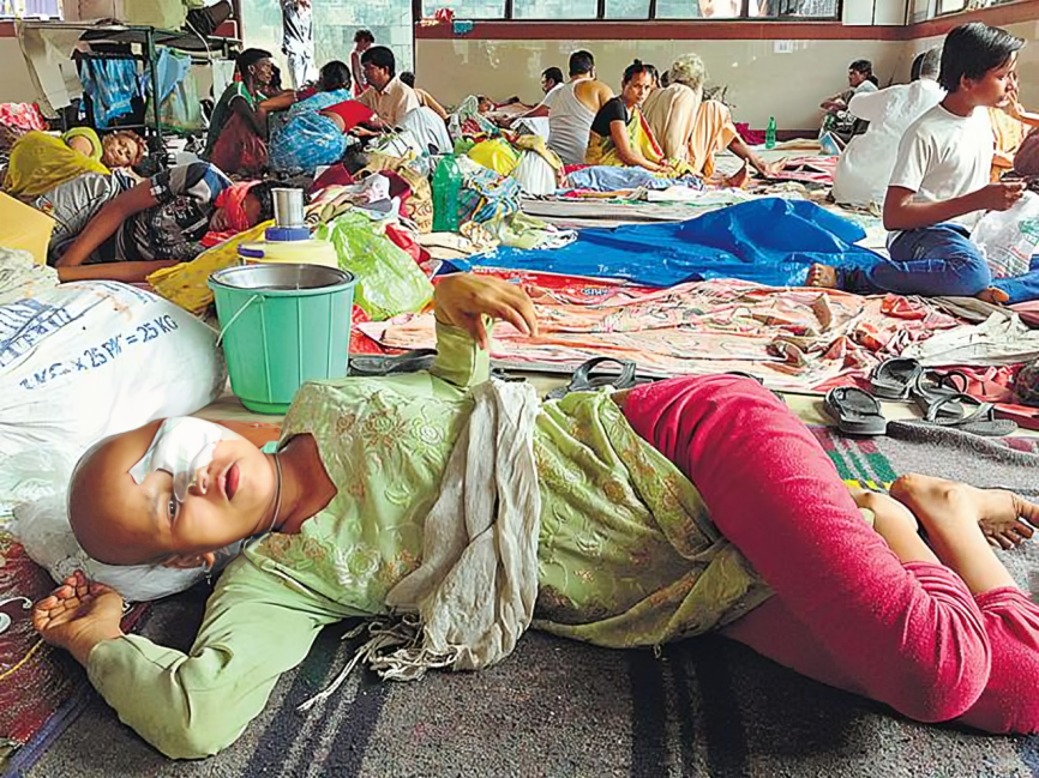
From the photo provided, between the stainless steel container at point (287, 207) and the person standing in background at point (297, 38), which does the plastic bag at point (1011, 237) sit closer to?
the stainless steel container at point (287, 207)

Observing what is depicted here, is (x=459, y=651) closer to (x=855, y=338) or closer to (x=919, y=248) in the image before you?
(x=855, y=338)

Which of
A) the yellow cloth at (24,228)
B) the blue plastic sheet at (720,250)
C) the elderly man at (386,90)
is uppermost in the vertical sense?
the elderly man at (386,90)

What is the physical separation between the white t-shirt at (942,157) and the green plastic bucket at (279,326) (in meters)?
1.91

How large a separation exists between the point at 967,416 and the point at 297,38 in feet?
27.4

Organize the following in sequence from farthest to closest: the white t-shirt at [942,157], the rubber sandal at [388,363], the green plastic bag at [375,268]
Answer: the white t-shirt at [942,157], the green plastic bag at [375,268], the rubber sandal at [388,363]

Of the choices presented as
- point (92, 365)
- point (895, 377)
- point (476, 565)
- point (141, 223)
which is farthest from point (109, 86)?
point (476, 565)

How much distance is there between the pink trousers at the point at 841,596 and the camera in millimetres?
1004

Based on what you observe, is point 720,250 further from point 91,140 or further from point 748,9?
point 748,9

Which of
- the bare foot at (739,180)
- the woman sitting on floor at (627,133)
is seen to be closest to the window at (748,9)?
the woman sitting on floor at (627,133)

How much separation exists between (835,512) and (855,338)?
1.62 metres

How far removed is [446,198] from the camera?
3926mm

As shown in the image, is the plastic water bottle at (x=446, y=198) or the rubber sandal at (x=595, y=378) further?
the plastic water bottle at (x=446, y=198)

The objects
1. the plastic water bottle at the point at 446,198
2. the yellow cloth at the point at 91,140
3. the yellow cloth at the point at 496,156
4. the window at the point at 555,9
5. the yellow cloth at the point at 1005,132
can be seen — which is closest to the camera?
the plastic water bottle at the point at 446,198

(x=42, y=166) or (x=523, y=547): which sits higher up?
(x=42, y=166)
